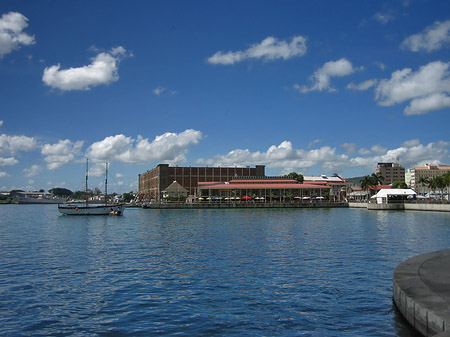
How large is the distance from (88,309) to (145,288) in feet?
13.4

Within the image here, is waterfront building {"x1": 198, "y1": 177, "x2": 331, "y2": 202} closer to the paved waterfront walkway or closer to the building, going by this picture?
the building

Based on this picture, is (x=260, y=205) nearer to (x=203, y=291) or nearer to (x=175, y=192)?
(x=175, y=192)

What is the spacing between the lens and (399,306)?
15.3 metres

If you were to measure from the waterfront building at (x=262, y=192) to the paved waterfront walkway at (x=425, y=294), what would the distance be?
146069 millimetres

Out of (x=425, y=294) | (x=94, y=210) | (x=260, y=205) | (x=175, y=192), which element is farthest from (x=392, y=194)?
(x=425, y=294)

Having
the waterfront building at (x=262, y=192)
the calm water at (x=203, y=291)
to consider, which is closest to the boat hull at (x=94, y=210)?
the waterfront building at (x=262, y=192)

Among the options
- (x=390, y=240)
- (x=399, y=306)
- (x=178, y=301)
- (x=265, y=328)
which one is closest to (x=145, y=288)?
(x=178, y=301)

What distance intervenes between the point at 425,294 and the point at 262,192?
158784 millimetres

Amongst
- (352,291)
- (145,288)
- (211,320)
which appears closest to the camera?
(211,320)

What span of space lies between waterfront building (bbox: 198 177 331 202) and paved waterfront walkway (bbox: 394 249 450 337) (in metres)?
146

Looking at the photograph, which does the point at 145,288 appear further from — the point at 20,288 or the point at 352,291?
the point at 352,291

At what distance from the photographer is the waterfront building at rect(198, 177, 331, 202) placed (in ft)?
550

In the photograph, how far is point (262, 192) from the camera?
172125 mm

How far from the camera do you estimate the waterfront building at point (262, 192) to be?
550ft
